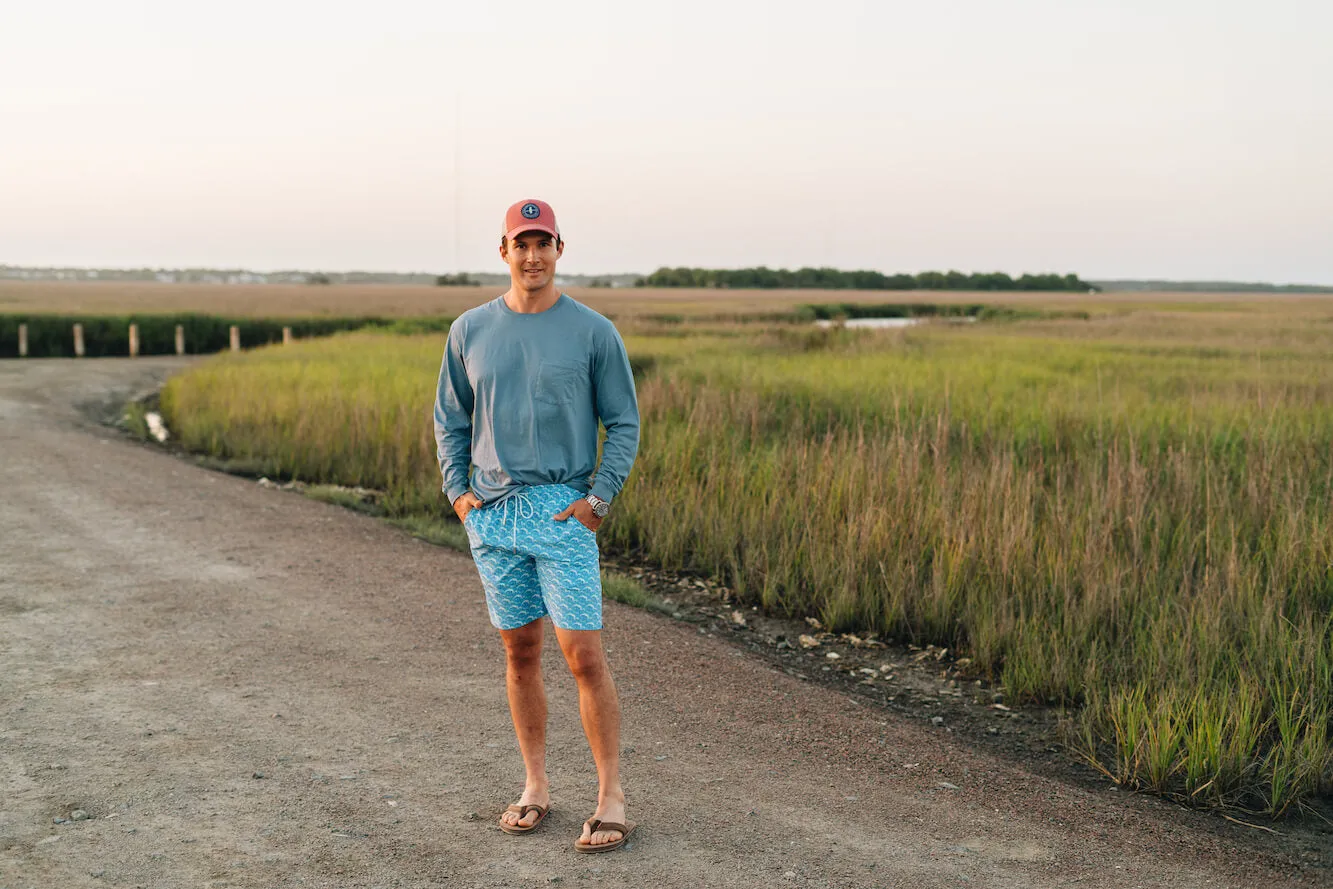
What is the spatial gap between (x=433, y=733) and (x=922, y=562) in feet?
12.2

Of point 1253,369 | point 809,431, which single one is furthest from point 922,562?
point 1253,369

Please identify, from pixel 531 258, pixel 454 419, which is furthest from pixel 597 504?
pixel 531 258

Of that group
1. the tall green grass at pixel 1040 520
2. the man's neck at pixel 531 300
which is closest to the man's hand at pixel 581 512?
the man's neck at pixel 531 300

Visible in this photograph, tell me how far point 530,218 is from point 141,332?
1469 inches

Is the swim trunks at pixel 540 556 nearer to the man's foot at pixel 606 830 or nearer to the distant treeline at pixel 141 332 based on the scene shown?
the man's foot at pixel 606 830

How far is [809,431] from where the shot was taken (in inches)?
503

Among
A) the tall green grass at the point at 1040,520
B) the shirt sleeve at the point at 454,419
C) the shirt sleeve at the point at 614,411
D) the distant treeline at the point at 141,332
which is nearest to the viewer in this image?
the shirt sleeve at the point at 614,411

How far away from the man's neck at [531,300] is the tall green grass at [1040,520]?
3181 mm

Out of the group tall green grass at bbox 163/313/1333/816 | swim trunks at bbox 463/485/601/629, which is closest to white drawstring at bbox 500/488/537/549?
swim trunks at bbox 463/485/601/629

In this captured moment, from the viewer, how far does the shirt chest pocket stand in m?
3.74

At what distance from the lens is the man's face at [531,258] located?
3.70 meters

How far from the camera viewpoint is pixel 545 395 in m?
3.74

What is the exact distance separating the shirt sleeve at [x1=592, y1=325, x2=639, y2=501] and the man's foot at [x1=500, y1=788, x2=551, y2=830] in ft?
3.71

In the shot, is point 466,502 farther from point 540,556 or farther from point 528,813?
point 528,813
